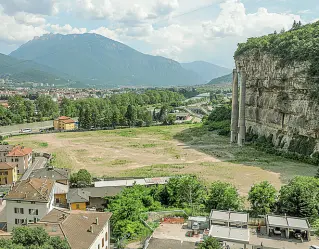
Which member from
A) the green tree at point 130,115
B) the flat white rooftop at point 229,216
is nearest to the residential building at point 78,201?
the flat white rooftop at point 229,216

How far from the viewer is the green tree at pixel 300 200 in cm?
2531

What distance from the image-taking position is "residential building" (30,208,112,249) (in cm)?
1861

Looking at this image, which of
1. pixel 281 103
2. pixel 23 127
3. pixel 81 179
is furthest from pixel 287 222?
pixel 23 127

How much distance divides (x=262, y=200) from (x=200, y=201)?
5.01m

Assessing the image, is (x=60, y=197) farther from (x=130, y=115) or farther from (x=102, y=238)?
(x=130, y=115)

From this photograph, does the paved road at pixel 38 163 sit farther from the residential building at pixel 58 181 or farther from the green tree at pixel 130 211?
the green tree at pixel 130 211

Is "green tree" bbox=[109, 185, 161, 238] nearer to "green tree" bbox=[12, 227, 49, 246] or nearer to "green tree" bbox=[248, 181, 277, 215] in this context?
"green tree" bbox=[248, 181, 277, 215]

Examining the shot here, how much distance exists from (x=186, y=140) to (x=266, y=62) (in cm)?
2200

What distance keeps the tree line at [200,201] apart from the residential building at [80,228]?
250 cm

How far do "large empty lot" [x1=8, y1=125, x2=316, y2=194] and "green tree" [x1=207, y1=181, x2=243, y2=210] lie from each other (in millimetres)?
8127

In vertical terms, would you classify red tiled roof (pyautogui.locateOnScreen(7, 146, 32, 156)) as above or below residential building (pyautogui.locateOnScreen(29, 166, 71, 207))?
above

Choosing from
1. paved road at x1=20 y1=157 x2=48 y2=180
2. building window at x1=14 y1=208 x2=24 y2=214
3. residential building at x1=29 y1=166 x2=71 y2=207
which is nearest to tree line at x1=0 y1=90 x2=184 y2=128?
paved road at x1=20 y1=157 x2=48 y2=180

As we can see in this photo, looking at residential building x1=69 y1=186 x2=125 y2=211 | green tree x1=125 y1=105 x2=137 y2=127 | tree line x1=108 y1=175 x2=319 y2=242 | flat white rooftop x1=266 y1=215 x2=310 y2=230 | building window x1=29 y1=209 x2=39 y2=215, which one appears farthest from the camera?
green tree x1=125 y1=105 x2=137 y2=127

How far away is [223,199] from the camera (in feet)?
88.3
